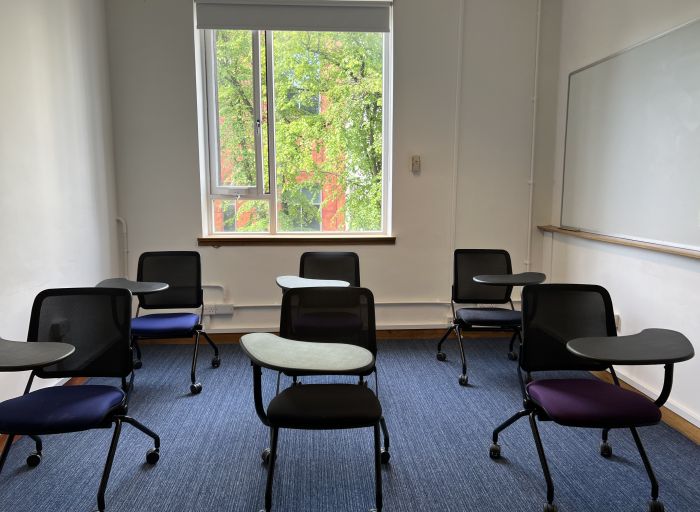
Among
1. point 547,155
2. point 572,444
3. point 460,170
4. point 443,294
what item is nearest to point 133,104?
point 460,170

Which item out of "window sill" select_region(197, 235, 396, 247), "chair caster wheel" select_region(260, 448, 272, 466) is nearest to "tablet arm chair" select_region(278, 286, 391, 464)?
"chair caster wheel" select_region(260, 448, 272, 466)

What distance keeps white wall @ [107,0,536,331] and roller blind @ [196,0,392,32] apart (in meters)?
0.15

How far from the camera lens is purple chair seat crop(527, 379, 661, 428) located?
2.01m

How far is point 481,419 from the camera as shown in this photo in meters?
2.98

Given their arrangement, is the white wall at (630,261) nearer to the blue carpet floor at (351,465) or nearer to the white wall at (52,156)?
the blue carpet floor at (351,465)

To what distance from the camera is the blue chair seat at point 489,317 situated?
141 inches

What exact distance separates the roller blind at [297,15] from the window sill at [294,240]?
1.77m

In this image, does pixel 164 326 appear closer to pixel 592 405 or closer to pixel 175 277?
pixel 175 277

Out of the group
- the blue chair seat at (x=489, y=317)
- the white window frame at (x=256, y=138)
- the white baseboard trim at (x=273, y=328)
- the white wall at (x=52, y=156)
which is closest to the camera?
the white wall at (x=52, y=156)

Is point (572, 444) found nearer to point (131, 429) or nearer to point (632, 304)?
point (632, 304)

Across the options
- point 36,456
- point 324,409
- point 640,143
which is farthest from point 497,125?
point 36,456

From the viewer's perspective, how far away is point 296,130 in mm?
4531

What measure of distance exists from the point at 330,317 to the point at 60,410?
118 cm

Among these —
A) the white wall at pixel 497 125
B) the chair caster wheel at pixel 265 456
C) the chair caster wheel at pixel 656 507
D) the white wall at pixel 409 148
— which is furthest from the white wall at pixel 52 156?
the chair caster wheel at pixel 656 507
